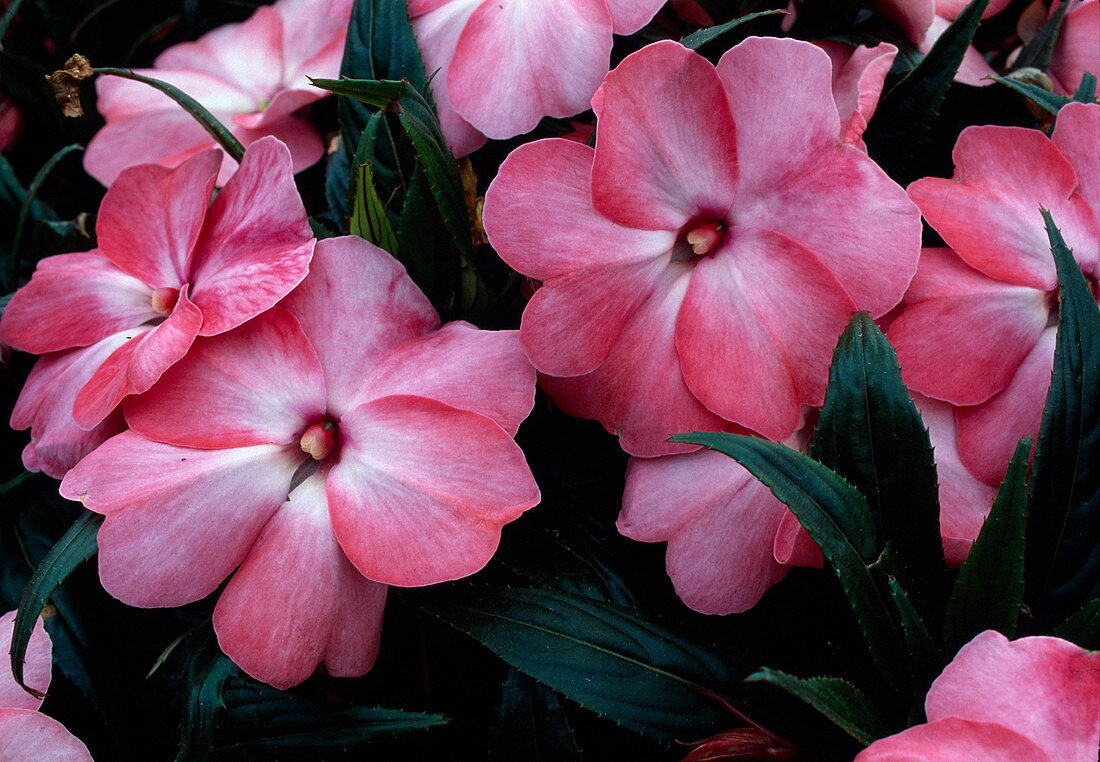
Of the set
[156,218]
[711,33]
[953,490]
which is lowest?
[953,490]

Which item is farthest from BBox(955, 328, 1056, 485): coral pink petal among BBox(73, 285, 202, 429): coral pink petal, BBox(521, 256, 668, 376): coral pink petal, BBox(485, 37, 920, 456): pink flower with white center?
BBox(73, 285, 202, 429): coral pink petal

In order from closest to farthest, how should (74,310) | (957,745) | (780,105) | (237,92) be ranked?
(957,745)
(780,105)
(74,310)
(237,92)

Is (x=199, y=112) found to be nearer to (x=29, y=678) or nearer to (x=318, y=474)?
(x=318, y=474)

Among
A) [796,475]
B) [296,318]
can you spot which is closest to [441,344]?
[296,318]

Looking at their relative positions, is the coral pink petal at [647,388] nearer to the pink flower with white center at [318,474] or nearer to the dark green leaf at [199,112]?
the pink flower with white center at [318,474]

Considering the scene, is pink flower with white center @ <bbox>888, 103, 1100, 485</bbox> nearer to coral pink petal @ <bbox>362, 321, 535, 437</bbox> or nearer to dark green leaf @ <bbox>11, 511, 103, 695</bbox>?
coral pink petal @ <bbox>362, 321, 535, 437</bbox>

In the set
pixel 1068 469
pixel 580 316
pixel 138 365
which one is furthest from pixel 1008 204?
pixel 138 365

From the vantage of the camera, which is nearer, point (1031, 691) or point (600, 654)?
point (1031, 691)

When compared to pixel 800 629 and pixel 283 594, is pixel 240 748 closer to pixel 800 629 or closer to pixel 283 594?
pixel 283 594
